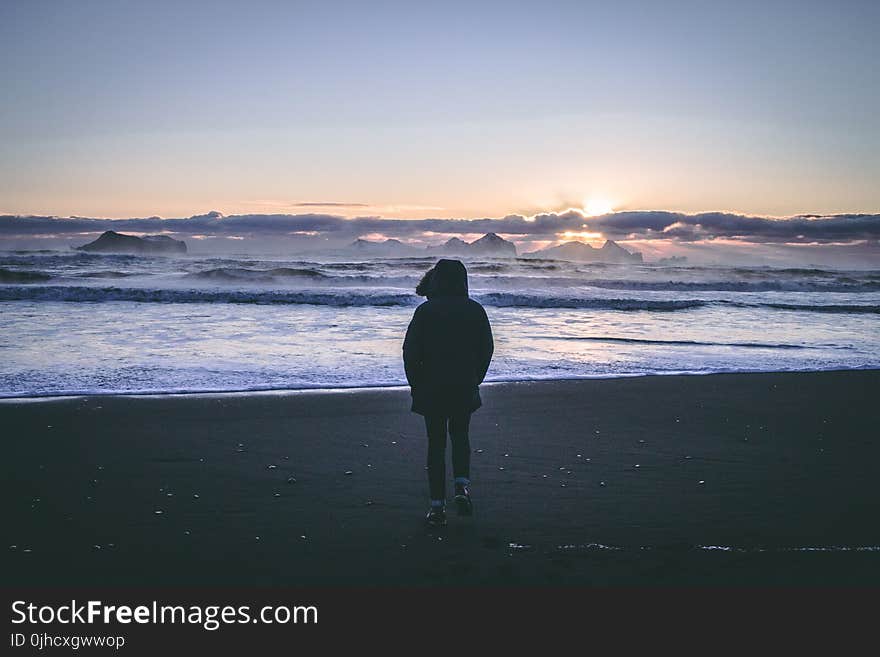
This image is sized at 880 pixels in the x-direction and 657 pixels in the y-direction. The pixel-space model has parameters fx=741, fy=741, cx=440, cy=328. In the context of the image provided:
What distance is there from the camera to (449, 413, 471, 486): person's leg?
207 inches

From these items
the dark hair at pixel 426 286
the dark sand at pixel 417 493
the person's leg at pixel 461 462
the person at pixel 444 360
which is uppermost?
the dark hair at pixel 426 286

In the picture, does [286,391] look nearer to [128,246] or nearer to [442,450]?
[442,450]

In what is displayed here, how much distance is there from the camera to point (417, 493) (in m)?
5.69

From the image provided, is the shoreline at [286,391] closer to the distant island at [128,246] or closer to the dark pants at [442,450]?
the dark pants at [442,450]

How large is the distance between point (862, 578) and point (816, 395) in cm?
664

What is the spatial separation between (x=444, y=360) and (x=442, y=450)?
2.08 ft

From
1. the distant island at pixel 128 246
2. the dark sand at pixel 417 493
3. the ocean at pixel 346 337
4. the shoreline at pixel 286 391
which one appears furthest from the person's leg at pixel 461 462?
the distant island at pixel 128 246

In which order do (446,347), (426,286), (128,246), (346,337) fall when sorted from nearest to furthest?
1. (446,347)
2. (426,286)
3. (346,337)
4. (128,246)

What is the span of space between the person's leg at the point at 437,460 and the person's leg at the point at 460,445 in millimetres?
79

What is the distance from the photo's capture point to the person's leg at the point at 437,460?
505cm

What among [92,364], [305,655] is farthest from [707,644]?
[92,364]

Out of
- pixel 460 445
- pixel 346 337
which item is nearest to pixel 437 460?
pixel 460 445

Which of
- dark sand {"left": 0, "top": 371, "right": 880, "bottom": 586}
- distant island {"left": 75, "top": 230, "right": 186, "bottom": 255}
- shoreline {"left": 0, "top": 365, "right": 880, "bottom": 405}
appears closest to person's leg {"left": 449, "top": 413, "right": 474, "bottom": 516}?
dark sand {"left": 0, "top": 371, "right": 880, "bottom": 586}

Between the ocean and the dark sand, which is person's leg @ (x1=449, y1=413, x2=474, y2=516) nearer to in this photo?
the dark sand
